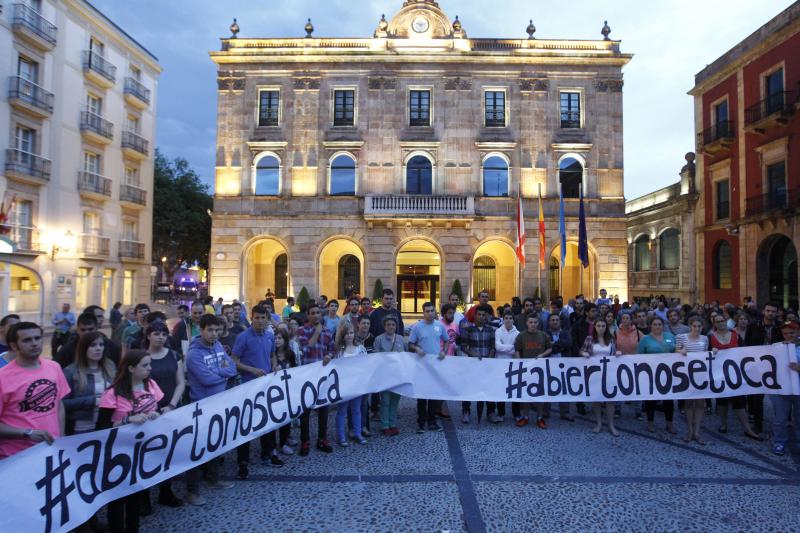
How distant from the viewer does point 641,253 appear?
3316 centimetres

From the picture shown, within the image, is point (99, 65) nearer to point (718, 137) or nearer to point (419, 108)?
point (419, 108)

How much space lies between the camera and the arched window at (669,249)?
2850 cm

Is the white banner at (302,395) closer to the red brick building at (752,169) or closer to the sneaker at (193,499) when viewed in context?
the sneaker at (193,499)

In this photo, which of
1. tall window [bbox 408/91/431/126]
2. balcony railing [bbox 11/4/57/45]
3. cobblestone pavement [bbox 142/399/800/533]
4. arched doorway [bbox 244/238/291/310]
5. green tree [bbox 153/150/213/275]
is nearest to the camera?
cobblestone pavement [bbox 142/399/800/533]

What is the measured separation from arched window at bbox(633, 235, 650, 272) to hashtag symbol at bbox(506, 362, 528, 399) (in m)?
28.7

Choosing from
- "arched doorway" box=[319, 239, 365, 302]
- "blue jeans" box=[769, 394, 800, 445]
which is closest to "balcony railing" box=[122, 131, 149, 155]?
"arched doorway" box=[319, 239, 365, 302]

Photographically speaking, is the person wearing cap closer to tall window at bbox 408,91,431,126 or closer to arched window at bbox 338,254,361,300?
tall window at bbox 408,91,431,126

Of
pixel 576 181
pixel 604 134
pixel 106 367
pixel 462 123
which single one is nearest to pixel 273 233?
pixel 462 123

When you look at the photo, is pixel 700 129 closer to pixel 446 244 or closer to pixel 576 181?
pixel 576 181

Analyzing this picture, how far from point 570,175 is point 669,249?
972 cm

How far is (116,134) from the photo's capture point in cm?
2838

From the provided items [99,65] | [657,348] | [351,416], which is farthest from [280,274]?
[657,348]

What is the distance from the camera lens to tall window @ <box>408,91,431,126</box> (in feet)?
84.2

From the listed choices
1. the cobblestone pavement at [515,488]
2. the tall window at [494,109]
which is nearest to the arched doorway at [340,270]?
the tall window at [494,109]
